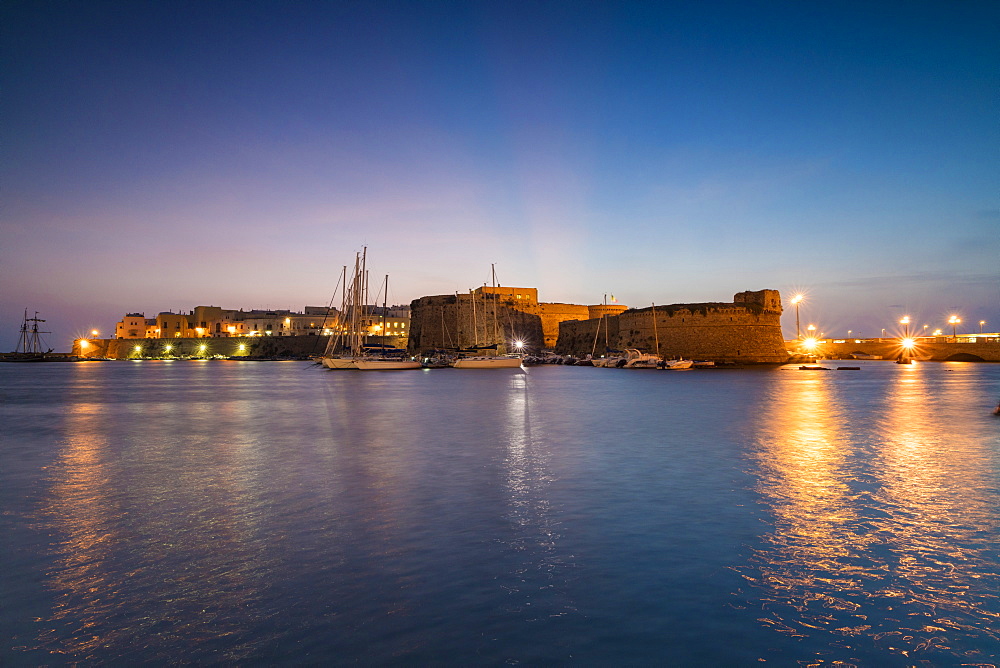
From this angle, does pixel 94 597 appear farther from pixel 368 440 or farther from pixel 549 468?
pixel 368 440

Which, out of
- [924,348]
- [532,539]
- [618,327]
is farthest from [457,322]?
[924,348]

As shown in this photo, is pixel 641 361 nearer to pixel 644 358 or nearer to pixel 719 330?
pixel 644 358

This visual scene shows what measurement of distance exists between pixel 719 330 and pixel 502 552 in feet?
125

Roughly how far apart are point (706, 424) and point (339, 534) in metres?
8.84

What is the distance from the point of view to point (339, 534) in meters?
4.39

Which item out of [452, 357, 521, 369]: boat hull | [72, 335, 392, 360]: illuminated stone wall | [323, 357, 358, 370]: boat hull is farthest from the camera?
[72, 335, 392, 360]: illuminated stone wall

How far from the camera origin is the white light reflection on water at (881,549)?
282 centimetres

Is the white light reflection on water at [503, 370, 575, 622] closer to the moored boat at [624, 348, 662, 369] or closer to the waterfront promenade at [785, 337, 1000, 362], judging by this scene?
the moored boat at [624, 348, 662, 369]

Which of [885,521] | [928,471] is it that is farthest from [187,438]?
[928,471]

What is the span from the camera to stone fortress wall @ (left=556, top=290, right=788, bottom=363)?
38.8 metres

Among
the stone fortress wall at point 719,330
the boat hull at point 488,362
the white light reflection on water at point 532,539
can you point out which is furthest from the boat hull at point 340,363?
the white light reflection on water at point 532,539

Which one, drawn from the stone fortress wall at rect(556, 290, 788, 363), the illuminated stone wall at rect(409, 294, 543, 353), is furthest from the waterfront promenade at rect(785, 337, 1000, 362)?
the illuminated stone wall at rect(409, 294, 543, 353)

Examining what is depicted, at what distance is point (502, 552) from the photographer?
3.99 m

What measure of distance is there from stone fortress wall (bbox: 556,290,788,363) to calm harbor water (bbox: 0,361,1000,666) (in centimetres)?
3067
